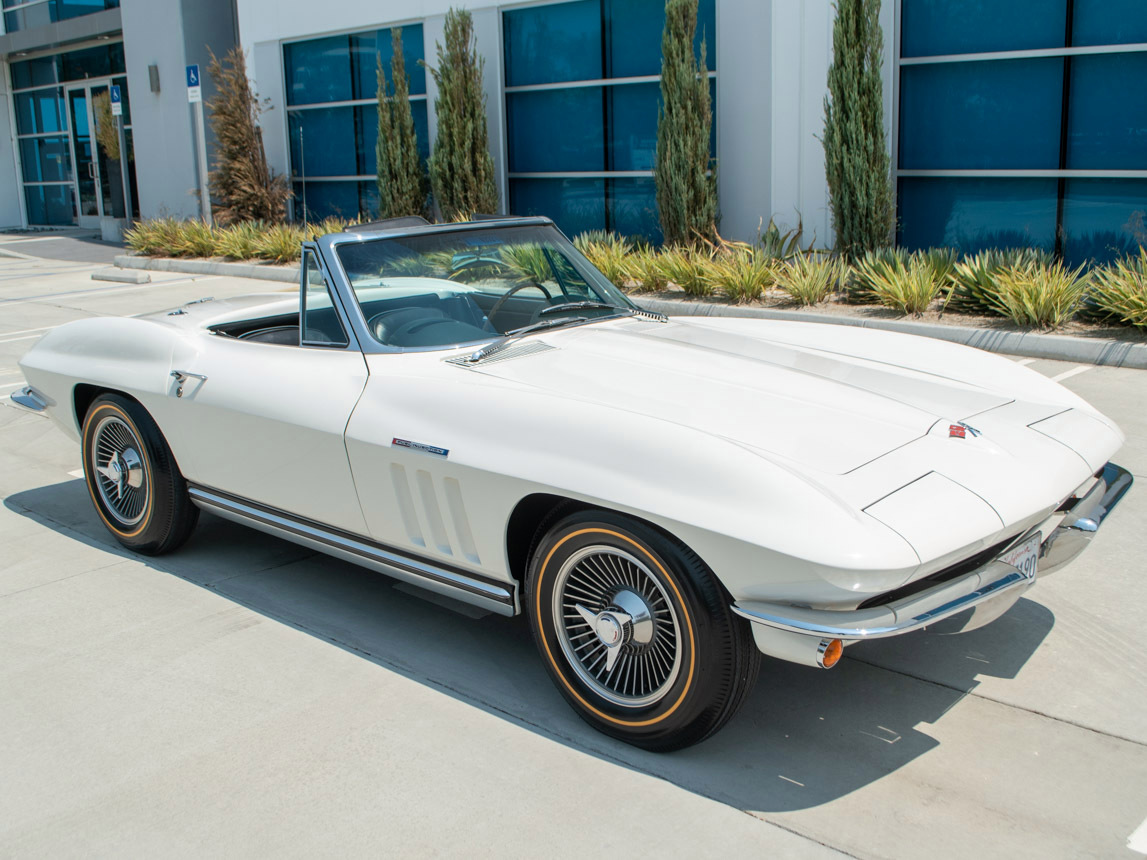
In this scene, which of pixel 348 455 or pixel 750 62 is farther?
pixel 750 62

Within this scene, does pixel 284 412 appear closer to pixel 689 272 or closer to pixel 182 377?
pixel 182 377

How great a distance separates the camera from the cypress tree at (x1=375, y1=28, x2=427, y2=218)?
15.4 meters

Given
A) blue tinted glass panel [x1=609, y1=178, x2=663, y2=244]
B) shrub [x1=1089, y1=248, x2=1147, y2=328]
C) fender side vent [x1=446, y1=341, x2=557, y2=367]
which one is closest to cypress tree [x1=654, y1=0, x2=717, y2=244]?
blue tinted glass panel [x1=609, y1=178, x2=663, y2=244]

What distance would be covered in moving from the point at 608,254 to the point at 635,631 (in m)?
9.46

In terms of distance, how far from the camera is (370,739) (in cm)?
322

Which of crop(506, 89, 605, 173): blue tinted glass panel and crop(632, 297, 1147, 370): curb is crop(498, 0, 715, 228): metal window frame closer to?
crop(506, 89, 605, 173): blue tinted glass panel

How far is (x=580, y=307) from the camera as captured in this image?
4.34m

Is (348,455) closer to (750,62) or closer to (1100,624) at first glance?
(1100,624)

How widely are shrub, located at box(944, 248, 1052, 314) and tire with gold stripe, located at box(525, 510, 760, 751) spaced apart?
23.2 feet

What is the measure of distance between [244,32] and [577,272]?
632 inches

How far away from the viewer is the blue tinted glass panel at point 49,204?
26359 mm

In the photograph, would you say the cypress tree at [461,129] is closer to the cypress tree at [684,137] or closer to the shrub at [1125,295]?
the cypress tree at [684,137]

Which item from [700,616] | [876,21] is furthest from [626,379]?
[876,21]

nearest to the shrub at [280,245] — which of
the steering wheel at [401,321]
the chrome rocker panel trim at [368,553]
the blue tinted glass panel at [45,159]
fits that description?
the chrome rocker panel trim at [368,553]
